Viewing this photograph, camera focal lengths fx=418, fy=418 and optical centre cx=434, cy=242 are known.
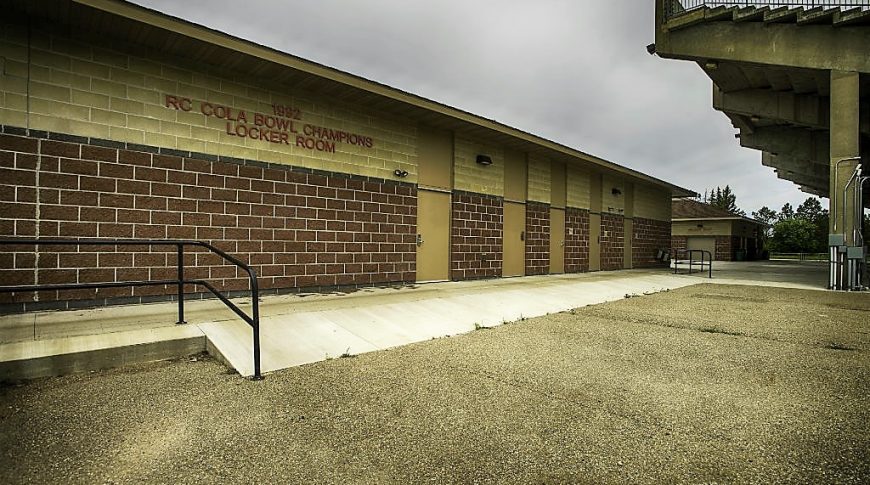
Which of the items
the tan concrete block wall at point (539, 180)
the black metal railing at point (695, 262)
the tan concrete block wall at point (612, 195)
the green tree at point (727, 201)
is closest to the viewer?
the tan concrete block wall at point (539, 180)

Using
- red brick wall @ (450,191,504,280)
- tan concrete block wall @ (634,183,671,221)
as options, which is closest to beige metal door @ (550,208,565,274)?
red brick wall @ (450,191,504,280)

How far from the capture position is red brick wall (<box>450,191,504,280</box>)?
1049 centimetres

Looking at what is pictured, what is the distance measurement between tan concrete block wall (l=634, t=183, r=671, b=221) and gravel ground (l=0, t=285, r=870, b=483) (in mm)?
15071

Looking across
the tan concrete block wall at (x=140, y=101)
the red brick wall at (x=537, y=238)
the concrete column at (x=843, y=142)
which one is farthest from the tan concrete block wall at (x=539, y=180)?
the concrete column at (x=843, y=142)

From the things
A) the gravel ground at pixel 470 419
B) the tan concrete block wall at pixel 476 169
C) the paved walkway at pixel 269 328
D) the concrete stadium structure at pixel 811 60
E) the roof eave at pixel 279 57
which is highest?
the concrete stadium structure at pixel 811 60

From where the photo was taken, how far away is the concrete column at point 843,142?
10281 millimetres

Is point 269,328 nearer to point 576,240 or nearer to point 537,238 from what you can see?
point 537,238

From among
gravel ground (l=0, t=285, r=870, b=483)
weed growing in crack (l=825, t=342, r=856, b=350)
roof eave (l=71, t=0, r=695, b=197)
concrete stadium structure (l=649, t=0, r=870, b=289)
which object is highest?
concrete stadium structure (l=649, t=0, r=870, b=289)

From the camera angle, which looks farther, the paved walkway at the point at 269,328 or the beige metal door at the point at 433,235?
the beige metal door at the point at 433,235

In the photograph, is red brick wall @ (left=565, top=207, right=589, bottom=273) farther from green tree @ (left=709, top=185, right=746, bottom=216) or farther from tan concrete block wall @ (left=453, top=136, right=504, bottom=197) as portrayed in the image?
green tree @ (left=709, top=185, right=746, bottom=216)

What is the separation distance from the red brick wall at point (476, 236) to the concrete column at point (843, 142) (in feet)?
27.2

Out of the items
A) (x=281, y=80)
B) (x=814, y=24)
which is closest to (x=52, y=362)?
(x=281, y=80)

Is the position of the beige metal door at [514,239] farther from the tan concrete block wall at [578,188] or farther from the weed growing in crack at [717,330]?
the weed growing in crack at [717,330]

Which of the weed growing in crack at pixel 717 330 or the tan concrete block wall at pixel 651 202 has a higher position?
the tan concrete block wall at pixel 651 202
